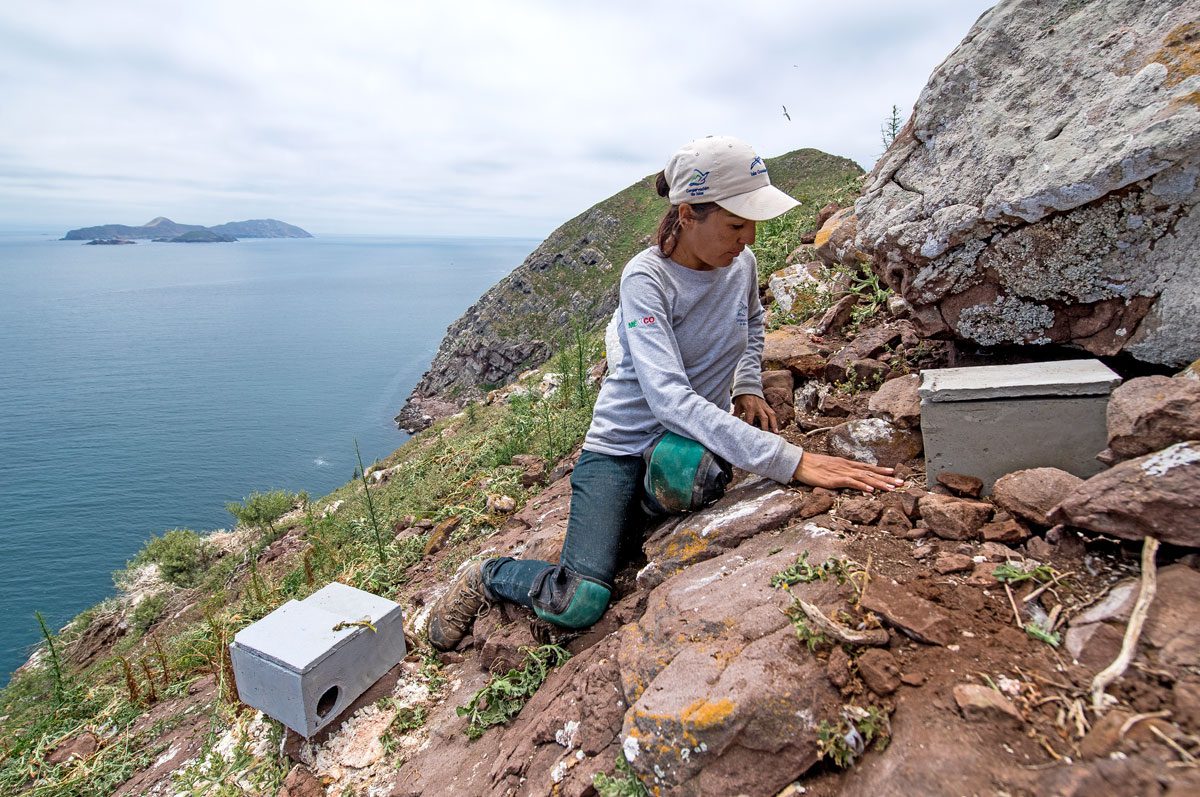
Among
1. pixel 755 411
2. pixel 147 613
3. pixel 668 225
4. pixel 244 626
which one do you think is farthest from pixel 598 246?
pixel 668 225

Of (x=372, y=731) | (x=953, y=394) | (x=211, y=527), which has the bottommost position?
(x=211, y=527)

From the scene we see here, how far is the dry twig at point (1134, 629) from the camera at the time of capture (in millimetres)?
1667

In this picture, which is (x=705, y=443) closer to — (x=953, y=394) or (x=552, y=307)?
(x=953, y=394)

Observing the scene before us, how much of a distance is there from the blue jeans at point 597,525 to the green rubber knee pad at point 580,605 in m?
0.04

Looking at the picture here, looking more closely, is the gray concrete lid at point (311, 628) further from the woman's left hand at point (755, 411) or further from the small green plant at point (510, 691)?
the woman's left hand at point (755, 411)

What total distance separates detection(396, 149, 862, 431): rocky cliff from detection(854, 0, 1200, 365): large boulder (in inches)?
2370

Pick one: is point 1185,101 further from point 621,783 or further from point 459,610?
point 459,610

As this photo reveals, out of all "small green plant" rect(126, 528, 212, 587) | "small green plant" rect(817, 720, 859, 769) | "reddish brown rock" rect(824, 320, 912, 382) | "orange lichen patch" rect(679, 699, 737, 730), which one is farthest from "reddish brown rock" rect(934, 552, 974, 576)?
"small green plant" rect(126, 528, 212, 587)

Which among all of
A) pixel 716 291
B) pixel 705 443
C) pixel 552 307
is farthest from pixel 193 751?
pixel 552 307

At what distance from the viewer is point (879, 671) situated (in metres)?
1.95

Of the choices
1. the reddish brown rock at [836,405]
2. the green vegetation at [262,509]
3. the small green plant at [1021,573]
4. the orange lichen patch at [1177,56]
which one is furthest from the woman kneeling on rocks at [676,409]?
the green vegetation at [262,509]

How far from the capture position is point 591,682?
109 inches

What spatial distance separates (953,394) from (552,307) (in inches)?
2925

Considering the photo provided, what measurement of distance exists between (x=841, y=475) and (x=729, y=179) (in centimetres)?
144
